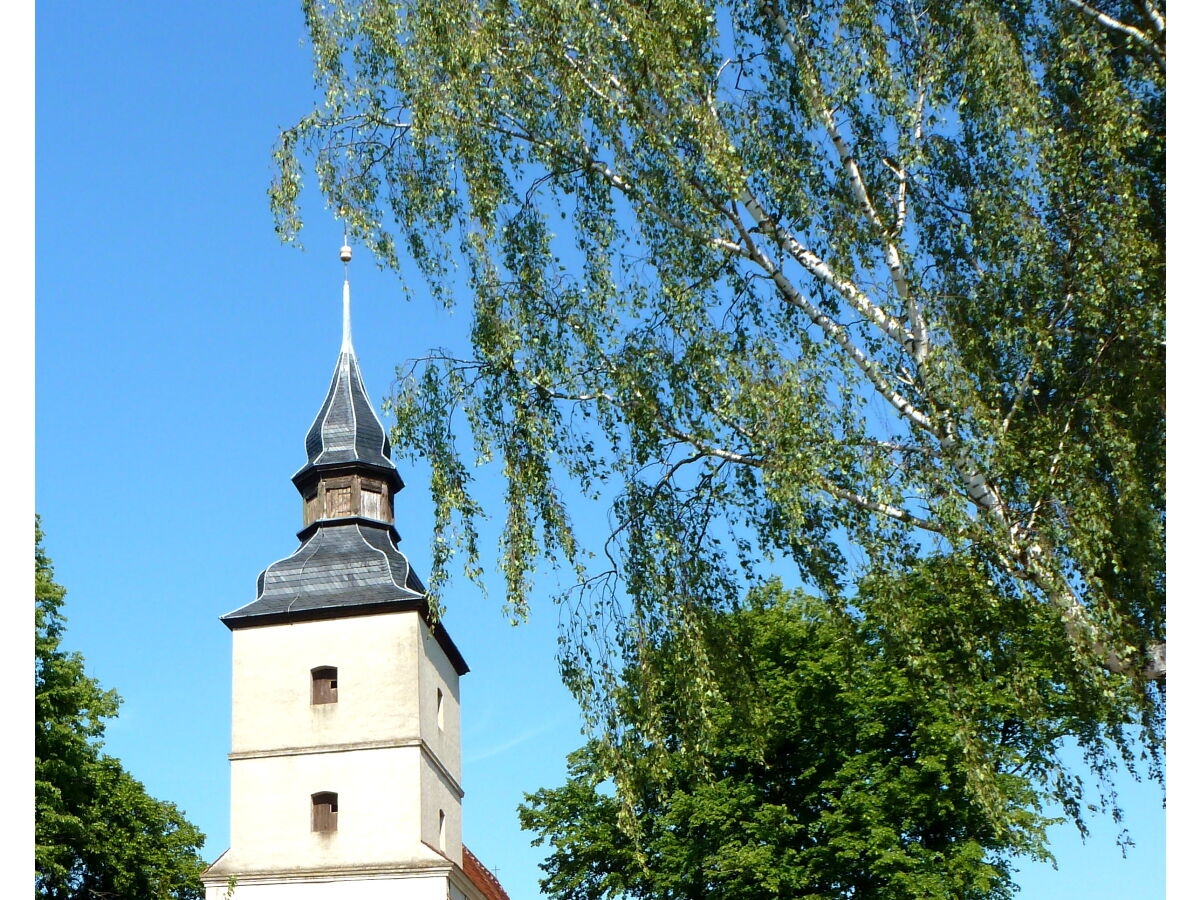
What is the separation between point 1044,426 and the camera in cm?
1261

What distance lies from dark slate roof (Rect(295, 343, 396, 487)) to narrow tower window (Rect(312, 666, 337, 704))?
4.97 metres

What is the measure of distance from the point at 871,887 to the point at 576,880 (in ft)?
19.0

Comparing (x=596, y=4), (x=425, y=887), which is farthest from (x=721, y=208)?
(x=425, y=887)

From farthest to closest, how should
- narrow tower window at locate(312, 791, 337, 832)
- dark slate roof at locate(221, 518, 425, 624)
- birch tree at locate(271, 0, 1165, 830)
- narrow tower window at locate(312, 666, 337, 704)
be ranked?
dark slate roof at locate(221, 518, 425, 624)
narrow tower window at locate(312, 666, 337, 704)
narrow tower window at locate(312, 791, 337, 832)
birch tree at locate(271, 0, 1165, 830)

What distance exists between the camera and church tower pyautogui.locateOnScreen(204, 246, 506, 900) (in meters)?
34.0

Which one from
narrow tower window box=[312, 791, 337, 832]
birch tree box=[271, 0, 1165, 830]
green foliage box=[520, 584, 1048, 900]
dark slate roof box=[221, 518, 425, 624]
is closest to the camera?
birch tree box=[271, 0, 1165, 830]

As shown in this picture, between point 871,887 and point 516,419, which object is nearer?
point 516,419

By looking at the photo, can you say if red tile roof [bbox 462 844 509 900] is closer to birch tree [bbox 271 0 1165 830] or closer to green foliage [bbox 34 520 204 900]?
green foliage [bbox 34 520 204 900]

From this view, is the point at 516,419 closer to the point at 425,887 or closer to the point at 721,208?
the point at 721,208

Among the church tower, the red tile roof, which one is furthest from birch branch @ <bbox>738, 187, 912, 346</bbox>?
the red tile roof

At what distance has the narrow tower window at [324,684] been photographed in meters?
35.8

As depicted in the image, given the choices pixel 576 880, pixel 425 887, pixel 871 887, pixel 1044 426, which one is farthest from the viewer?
pixel 425 887

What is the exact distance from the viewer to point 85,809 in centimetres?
3123

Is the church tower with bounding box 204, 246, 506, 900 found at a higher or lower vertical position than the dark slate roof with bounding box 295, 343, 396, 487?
lower
